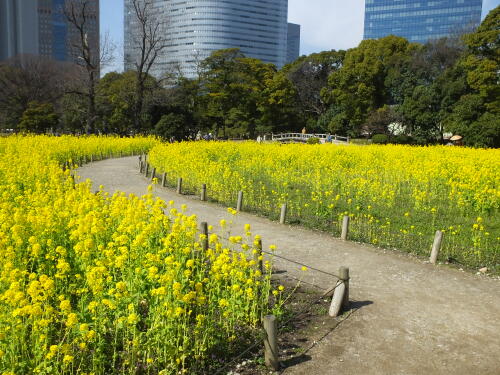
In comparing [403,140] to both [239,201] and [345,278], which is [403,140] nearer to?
[239,201]

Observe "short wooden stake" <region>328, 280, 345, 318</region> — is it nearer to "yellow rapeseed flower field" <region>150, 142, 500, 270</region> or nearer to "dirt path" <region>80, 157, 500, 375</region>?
"dirt path" <region>80, 157, 500, 375</region>

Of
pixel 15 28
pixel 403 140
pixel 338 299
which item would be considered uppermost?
pixel 15 28

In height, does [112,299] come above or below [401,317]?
above

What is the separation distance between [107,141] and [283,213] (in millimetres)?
18574

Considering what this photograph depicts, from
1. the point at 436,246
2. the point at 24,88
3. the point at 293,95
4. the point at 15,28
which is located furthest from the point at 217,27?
the point at 436,246

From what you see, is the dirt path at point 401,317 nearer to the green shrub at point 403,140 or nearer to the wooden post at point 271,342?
the wooden post at point 271,342

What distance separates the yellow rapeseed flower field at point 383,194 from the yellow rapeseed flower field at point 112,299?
11.8 feet

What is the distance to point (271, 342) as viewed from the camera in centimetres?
373

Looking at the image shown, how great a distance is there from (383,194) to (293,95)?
40.0 m

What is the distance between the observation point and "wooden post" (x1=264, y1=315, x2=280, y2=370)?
369 cm

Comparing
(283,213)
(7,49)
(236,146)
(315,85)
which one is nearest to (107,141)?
(236,146)

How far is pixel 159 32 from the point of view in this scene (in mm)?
32688

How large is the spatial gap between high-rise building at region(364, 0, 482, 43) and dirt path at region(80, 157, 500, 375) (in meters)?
106

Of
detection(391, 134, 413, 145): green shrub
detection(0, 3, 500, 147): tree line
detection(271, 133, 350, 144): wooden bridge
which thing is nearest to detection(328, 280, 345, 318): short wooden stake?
detection(0, 3, 500, 147): tree line
